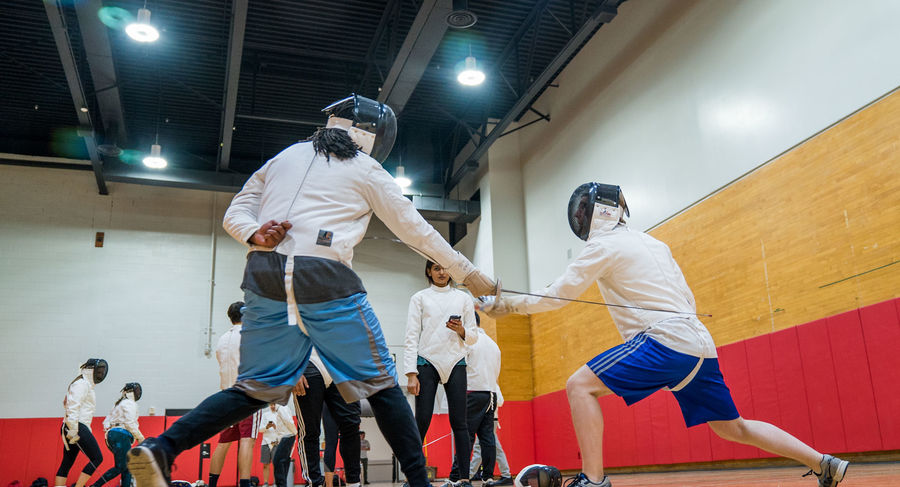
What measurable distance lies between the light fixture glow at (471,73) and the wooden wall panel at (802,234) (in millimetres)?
2886

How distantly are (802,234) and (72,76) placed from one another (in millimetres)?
8523

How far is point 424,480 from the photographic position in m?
2.19

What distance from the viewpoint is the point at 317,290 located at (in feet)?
7.55

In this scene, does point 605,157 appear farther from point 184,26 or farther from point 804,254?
point 184,26

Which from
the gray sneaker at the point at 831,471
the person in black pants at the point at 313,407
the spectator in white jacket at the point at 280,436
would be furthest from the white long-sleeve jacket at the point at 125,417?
the gray sneaker at the point at 831,471

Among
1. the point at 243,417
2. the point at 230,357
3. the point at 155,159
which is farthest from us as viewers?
the point at 155,159

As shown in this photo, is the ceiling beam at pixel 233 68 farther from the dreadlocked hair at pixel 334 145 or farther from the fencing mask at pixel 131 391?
the dreadlocked hair at pixel 334 145

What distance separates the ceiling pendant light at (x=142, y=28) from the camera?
7297 millimetres

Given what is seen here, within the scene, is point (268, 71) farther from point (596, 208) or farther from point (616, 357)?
point (616, 357)

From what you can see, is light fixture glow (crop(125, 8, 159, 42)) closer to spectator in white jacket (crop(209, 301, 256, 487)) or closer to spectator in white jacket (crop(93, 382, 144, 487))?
spectator in white jacket (crop(209, 301, 256, 487))

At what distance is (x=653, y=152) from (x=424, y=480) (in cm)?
684

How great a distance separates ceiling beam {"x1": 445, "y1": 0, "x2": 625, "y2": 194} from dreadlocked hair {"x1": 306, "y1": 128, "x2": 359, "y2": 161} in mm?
6200

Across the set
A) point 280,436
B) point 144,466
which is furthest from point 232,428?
point 144,466

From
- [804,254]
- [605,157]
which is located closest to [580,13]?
[605,157]
